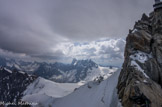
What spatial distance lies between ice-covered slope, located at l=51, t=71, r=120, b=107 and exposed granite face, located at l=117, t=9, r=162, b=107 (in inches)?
353

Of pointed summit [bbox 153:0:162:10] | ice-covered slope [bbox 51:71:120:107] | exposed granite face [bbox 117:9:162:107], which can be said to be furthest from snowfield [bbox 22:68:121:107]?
pointed summit [bbox 153:0:162:10]

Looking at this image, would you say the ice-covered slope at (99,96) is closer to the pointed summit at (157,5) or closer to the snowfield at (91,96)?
the snowfield at (91,96)

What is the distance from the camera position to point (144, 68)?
31188mm

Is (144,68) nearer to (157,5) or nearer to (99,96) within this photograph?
(157,5)

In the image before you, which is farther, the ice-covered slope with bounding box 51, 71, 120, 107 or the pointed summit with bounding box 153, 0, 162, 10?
the ice-covered slope with bounding box 51, 71, 120, 107

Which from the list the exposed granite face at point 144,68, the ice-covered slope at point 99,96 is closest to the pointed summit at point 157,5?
the exposed granite face at point 144,68

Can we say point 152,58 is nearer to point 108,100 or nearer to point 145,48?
point 145,48

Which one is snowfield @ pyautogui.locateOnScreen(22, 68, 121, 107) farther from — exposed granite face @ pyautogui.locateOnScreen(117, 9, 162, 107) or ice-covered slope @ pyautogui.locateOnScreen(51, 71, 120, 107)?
exposed granite face @ pyautogui.locateOnScreen(117, 9, 162, 107)

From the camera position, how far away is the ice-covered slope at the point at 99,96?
154ft

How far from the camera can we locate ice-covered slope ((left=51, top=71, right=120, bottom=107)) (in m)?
47.0

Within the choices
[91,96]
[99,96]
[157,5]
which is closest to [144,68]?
[157,5]

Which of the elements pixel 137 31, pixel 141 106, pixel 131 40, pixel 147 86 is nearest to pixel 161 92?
pixel 147 86

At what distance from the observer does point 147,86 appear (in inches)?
1064

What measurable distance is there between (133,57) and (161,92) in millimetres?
10337
